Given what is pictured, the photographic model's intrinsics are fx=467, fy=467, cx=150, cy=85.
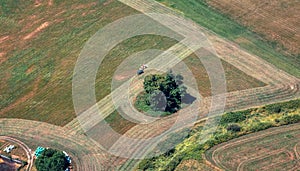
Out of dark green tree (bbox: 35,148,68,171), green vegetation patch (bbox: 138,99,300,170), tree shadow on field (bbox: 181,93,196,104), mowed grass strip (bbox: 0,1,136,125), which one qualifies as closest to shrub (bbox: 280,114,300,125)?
green vegetation patch (bbox: 138,99,300,170)

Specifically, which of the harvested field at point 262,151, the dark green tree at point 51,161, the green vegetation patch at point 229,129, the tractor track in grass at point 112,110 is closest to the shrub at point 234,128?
the green vegetation patch at point 229,129

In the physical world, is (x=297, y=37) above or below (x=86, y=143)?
above

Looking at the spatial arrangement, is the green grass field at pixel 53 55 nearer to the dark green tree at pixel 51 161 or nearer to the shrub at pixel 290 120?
the shrub at pixel 290 120

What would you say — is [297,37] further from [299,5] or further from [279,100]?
[279,100]

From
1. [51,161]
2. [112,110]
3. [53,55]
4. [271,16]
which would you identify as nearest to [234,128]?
[112,110]

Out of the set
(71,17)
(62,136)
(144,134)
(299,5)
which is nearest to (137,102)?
(144,134)

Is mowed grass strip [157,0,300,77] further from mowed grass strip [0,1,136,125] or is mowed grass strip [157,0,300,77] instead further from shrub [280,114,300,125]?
mowed grass strip [0,1,136,125]
